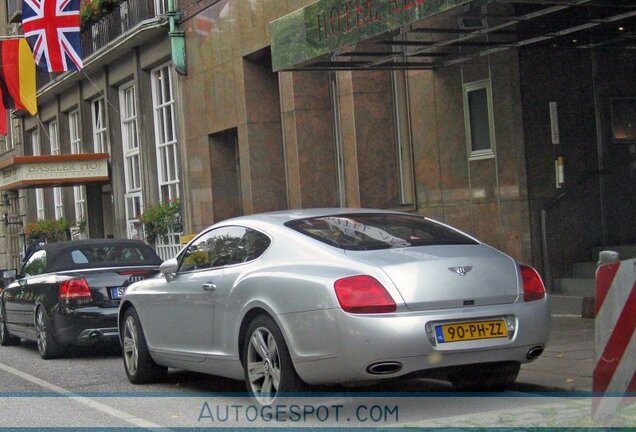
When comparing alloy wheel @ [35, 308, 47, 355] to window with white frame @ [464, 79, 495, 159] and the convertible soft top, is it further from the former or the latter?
window with white frame @ [464, 79, 495, 159]

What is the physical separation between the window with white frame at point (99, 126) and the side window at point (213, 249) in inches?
859

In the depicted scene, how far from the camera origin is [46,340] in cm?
1296

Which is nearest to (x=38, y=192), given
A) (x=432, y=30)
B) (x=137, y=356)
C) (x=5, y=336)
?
(x=5, y=336)

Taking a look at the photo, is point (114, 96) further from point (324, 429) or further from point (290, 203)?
point (324, 429)

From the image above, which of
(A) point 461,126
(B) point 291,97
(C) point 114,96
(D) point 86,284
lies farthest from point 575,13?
(C) point 114,96

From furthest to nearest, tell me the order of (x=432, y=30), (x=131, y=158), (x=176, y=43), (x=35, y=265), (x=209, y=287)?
(x=131, y=158)
(x=176, y=43)
(x=35, y=265)
(x=432, y=30)
(x=209, y=287)

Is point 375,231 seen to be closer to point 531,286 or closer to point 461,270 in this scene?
point 461,270

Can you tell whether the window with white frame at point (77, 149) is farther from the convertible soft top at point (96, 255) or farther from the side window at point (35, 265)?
the convertible soft top at point (96, 255)

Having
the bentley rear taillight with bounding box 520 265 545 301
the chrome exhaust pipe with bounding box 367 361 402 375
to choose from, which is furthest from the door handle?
the bentley rear taillight with bounding box 520 265 545 301

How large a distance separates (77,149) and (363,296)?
28.1 m

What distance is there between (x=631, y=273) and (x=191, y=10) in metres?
18.1

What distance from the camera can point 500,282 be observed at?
768 centimetres

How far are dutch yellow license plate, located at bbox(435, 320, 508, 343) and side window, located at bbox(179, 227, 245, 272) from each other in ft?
6.84

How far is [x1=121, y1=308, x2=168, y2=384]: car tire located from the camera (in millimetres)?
10016
